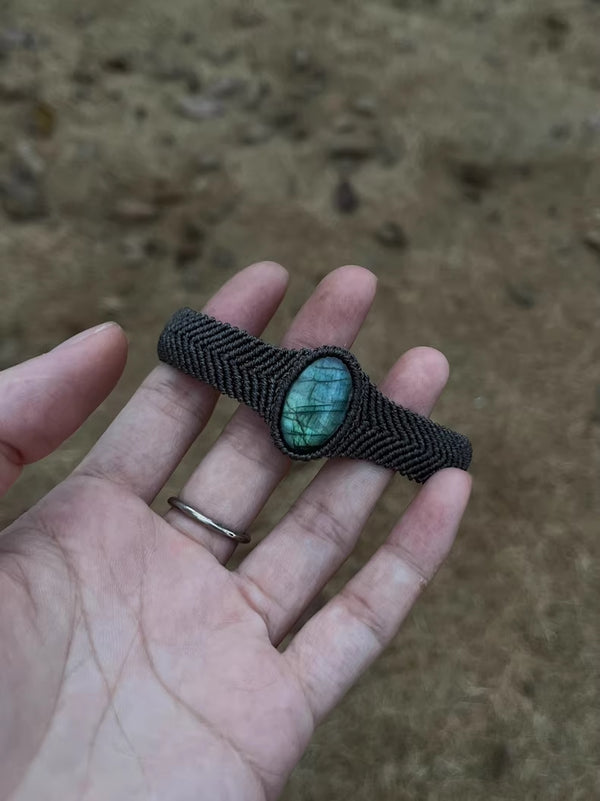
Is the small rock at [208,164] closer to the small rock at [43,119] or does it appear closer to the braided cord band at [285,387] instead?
the small rock at [43,119]

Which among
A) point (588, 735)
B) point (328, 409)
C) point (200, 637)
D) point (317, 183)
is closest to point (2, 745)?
point (200, 637)

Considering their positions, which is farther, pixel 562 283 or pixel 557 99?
pixel 557 99

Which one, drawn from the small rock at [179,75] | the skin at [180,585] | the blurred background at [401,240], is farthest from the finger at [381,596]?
the small rock at [179,75]

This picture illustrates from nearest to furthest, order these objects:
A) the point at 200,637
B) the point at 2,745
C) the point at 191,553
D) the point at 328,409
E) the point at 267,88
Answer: the point at 2,745 → the point at 200,637 → the point at 191,553 → the point at 328,409 → the point at 267,88

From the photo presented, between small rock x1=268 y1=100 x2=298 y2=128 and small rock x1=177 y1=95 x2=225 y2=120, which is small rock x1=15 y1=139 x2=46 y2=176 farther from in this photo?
small rock x1=268 y1=100 x2=298 y2=128

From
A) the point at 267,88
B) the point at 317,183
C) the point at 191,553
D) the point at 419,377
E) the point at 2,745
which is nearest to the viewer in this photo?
the point at 2,745

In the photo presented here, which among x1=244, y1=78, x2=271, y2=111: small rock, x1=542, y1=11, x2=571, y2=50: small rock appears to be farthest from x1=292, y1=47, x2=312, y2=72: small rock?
x1=542, y1=11, x2=571, y2=50: small rock

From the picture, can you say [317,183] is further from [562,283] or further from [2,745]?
[2,745]

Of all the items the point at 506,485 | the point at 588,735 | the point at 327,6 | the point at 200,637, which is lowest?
the point at 588,735
